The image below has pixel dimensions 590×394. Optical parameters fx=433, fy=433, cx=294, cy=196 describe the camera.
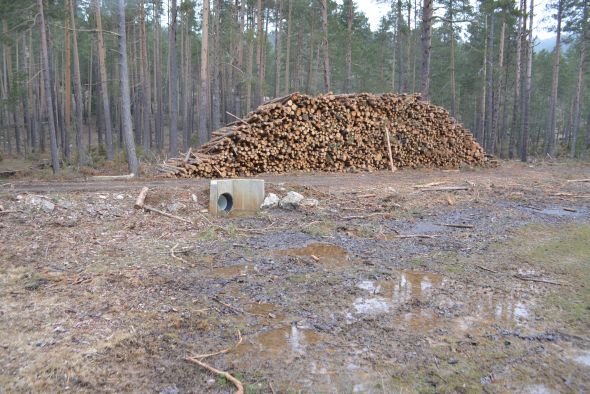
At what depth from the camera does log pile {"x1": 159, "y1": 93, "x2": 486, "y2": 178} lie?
12.0 metres

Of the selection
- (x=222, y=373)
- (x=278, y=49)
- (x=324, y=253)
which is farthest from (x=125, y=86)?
(x=278, y=49)

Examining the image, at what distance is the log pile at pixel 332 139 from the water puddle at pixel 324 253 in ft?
18.6

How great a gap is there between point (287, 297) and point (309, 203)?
14.6ft

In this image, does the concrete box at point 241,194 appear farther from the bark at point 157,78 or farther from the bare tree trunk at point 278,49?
the bark at point 157,78

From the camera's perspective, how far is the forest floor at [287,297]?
3.24 metres

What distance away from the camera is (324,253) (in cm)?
648

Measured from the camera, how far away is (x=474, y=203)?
10016mm

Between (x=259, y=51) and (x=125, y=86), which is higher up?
(x=259, y=51)

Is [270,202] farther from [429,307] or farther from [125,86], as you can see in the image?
[125,86]

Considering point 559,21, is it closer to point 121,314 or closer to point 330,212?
point 330,212

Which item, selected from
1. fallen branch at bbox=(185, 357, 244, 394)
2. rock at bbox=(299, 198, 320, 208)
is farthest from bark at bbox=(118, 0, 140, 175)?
fallen branch at bbox=(185, 357, 244, 394)

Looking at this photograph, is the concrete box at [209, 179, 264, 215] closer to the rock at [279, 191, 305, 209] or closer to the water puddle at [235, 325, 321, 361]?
the rock at [279, 191, 305, 209]

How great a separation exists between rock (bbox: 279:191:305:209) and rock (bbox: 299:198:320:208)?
0.25ft

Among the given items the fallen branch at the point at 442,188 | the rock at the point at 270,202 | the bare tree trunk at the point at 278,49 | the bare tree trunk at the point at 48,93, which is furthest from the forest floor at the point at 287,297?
the bare tree trunk at the point at 278,49
